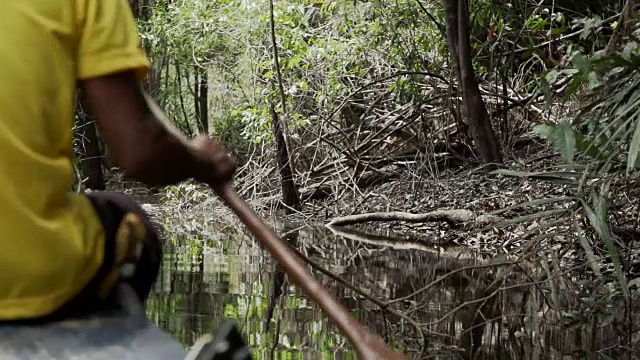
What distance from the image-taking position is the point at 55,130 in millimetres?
1185

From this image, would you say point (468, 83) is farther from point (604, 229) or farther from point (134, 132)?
point (134, 132)

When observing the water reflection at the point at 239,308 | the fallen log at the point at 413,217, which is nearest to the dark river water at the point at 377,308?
the water reflection at the point at 239,308

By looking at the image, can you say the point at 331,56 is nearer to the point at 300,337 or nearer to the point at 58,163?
the point at 300,337

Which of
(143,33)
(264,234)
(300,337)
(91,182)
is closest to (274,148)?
(91,182)

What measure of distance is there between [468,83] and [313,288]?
532cm

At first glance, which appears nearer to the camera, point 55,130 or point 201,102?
point 55,130

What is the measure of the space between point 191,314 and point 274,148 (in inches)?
204

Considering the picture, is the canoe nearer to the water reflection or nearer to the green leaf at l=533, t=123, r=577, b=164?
the water reflection

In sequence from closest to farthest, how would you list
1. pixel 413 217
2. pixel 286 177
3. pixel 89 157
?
pixel 413 217
pixel 89 157
pixel 286 177

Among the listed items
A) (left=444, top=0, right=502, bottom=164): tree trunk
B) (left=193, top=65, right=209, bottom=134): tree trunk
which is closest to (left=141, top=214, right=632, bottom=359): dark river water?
(left=444, top=0, right=502, bottom=164): tree trunk

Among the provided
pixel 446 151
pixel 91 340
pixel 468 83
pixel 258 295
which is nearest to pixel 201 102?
pixel 446 151

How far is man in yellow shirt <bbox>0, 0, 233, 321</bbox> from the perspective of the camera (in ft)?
3.71

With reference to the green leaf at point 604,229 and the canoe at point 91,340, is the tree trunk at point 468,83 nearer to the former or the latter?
the green leaf at point 604,229

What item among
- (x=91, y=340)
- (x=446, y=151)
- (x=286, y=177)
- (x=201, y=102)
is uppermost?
(x=201, y=102)
